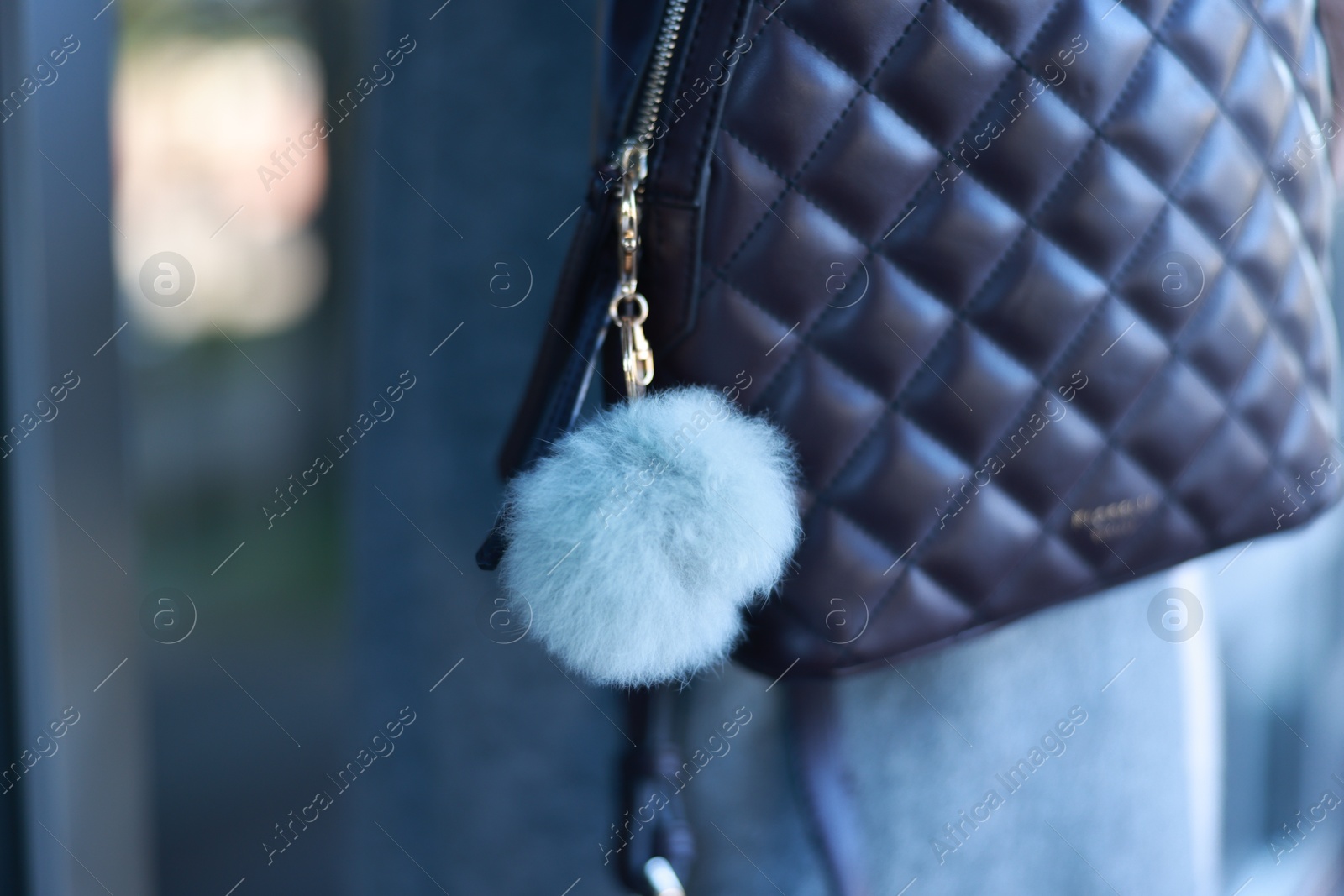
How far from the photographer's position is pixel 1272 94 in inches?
17.5

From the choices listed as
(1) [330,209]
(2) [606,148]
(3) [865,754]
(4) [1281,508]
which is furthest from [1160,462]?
(1) [330,209]

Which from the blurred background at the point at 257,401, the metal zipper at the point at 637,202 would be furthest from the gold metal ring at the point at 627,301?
the blurred background at the point at 257,401

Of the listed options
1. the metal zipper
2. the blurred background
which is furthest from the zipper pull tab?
the blurred background

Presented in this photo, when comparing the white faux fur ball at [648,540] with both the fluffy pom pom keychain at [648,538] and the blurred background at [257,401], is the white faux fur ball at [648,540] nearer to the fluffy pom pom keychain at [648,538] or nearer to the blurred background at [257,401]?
the fluffy pom pom keychain at [648,538]

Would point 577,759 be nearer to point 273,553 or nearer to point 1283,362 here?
point 1283,362

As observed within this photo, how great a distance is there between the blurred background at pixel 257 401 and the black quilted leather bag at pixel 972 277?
147 mm

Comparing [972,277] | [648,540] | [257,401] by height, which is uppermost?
[972,277]

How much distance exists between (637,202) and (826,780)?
0.30 meters

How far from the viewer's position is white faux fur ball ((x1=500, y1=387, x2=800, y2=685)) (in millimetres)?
317

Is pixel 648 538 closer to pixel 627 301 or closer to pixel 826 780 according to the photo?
pixel 627 301

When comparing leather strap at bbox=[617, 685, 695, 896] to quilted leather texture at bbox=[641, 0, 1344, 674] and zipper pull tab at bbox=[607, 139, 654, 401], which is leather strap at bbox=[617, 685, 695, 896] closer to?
quilted leather texture at bbox=[641, 0, 1344, 674]

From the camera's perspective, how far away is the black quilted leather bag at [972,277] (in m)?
0.35

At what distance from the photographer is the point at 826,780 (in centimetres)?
45

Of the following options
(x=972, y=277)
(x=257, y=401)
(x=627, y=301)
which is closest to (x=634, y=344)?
(x=627, y=301)
